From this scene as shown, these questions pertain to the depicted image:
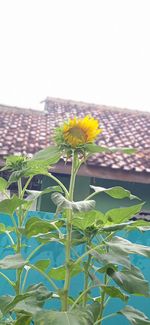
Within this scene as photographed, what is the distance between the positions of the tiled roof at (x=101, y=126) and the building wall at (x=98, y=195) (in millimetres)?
325

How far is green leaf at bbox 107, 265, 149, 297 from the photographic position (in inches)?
46.6

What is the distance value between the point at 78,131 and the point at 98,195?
3.55 metres

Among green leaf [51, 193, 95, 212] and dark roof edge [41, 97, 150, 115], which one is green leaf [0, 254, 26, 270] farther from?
dark roof edge [41, 97, 150, 115]

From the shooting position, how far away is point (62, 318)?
1.05 meters

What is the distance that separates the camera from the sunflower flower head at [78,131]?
4.07ft

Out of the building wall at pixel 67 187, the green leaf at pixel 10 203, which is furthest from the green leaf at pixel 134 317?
the building wall at pixel 67 187

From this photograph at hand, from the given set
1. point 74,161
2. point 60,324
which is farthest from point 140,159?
point 60,324

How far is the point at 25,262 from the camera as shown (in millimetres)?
1155

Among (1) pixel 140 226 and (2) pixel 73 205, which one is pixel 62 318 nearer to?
(2) pixel 73 205

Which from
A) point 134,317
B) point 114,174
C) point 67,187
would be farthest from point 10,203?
point 67,187

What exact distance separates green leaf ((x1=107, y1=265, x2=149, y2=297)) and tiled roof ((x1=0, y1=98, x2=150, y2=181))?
2547mm

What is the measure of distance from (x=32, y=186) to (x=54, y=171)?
64 cm

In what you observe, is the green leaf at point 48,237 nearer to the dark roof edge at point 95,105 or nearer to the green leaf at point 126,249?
the green leaf at point 126,249

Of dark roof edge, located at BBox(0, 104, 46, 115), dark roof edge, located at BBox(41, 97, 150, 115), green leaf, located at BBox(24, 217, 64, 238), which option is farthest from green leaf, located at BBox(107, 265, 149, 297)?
dark roof edge, located at BBox(41, 97, 150, 115)
